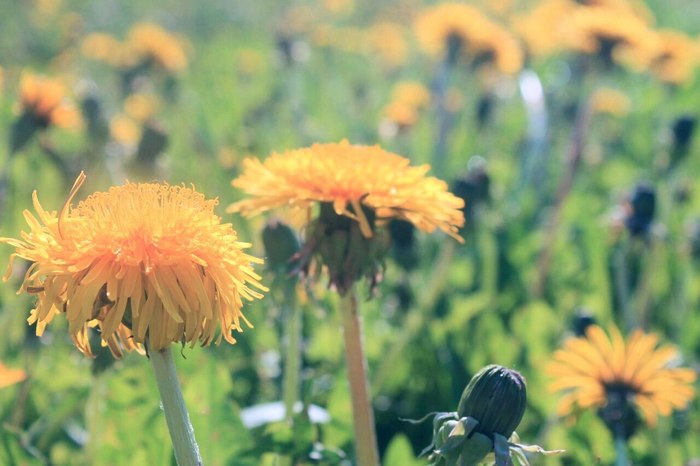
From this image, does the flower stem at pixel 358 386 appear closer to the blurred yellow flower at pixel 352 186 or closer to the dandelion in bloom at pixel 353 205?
the dandelion in bloom at pixel 353 205

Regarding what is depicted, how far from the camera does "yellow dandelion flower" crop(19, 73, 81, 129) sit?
2682 mm

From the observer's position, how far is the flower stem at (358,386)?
4.80 feet

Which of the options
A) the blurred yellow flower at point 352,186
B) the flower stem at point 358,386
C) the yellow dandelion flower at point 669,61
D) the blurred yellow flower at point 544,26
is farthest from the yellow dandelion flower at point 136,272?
the yellow dandelion flower at point 669,61

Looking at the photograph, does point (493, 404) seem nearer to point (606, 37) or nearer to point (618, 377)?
point (618, 377)

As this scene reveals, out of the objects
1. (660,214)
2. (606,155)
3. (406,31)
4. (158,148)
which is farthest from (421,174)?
(406,31)

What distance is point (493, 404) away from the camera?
3.75ft

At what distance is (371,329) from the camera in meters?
2.59

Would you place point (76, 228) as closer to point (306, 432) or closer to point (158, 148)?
point (306, 432)

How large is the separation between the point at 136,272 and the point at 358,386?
560 mm

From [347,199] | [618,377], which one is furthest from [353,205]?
[618,377]

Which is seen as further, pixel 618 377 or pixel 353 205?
pixel 618 377

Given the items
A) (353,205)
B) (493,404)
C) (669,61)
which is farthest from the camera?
(669,61)

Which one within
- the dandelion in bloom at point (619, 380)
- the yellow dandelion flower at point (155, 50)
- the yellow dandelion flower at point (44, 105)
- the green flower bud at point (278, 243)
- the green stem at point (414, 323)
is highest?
the yellow dandelion flower at point (155, 50)

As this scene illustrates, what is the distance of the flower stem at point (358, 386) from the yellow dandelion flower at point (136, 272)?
39cm
